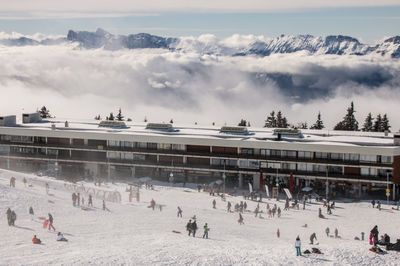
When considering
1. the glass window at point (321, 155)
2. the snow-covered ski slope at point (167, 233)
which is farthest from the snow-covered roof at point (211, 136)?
the snow-covered ski slope at point (167, 233)

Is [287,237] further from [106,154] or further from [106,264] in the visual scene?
[106,154]

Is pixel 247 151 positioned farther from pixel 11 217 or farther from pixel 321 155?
pixel 11 217

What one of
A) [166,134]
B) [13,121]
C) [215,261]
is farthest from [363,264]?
[13,121]

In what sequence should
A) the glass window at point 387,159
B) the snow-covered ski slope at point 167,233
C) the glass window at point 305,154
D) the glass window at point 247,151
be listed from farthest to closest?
1. the glass window at point 247,151
2. the glass window at point 305,154
3. the glass window at point 387,159
4. the snow-covered ski slope at point 167,233

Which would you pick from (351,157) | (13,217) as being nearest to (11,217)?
(13,217)

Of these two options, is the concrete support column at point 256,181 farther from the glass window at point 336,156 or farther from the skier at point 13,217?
the skier at point 13,217

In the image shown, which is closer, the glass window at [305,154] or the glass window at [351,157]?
the glass window at [351,157]
